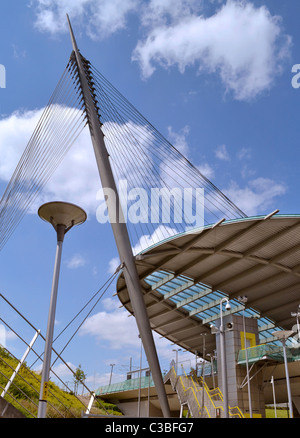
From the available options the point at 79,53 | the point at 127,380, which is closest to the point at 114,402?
the point at 127,380

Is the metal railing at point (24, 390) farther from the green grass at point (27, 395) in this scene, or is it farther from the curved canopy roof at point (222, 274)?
the curved canopy roof at point (222, 274)

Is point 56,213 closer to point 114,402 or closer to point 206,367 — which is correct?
point 206,367

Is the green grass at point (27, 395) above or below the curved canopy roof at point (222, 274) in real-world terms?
below

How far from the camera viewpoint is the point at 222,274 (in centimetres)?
3541

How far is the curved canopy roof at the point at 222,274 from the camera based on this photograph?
27.8 metres

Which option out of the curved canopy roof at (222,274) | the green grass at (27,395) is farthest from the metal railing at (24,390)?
the curved canopy roof at (222,274)

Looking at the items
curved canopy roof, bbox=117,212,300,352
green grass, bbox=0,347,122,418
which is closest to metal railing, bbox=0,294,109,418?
green grass, bbox=0,347,122,418

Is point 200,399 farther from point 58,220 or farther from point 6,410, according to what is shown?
point 6,410

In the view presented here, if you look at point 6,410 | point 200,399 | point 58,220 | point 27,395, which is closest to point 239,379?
point 200,399

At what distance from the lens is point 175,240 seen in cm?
2820

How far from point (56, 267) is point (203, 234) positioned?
1592 cm

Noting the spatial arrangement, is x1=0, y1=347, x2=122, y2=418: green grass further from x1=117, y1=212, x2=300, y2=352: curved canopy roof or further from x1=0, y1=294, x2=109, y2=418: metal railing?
x1=117, y1=212, x2=300, y2=352: curved canopy roof

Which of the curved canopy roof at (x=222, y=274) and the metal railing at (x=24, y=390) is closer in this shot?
the metal railing at (x=24, y=390)

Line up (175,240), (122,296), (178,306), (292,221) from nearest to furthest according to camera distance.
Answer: (292,221), (175,240), (122,296), (178,306)
